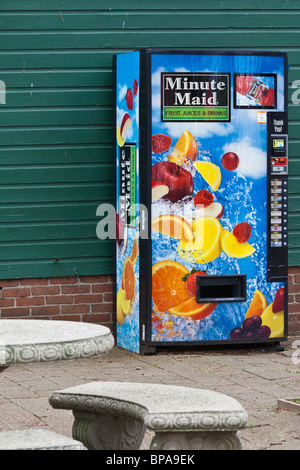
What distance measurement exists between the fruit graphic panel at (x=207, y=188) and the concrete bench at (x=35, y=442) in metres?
4.34

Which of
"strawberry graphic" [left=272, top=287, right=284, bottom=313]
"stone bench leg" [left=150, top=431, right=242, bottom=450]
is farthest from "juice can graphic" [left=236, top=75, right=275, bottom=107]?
"stone bench leg" [left=150, top=431, right=242, bottom=450]

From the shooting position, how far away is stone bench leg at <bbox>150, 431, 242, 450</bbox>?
464 cm

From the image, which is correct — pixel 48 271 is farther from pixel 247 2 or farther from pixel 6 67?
pixel 247 2

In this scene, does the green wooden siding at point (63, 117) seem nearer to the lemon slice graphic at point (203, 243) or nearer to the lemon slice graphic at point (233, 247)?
the lemon slice graphic at point (203, 243)

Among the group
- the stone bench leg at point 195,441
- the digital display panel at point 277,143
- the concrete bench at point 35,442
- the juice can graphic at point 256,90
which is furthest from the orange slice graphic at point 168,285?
the concrete bench at point 35,442

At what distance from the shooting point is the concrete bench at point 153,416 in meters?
4.58

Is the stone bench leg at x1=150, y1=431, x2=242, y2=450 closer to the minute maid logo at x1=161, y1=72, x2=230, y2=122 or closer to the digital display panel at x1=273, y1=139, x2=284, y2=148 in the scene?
the minute maid logo at x1=161, y1=72, x2=230, y2=122

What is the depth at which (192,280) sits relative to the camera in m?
8.95

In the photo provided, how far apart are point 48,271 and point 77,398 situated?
439 cm

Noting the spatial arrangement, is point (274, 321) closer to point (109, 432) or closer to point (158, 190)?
point (158, 190)

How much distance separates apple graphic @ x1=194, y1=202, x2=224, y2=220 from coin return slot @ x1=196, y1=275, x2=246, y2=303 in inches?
22.2

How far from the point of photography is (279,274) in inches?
362

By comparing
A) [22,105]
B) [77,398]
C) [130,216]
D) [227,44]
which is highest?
[227,44]
